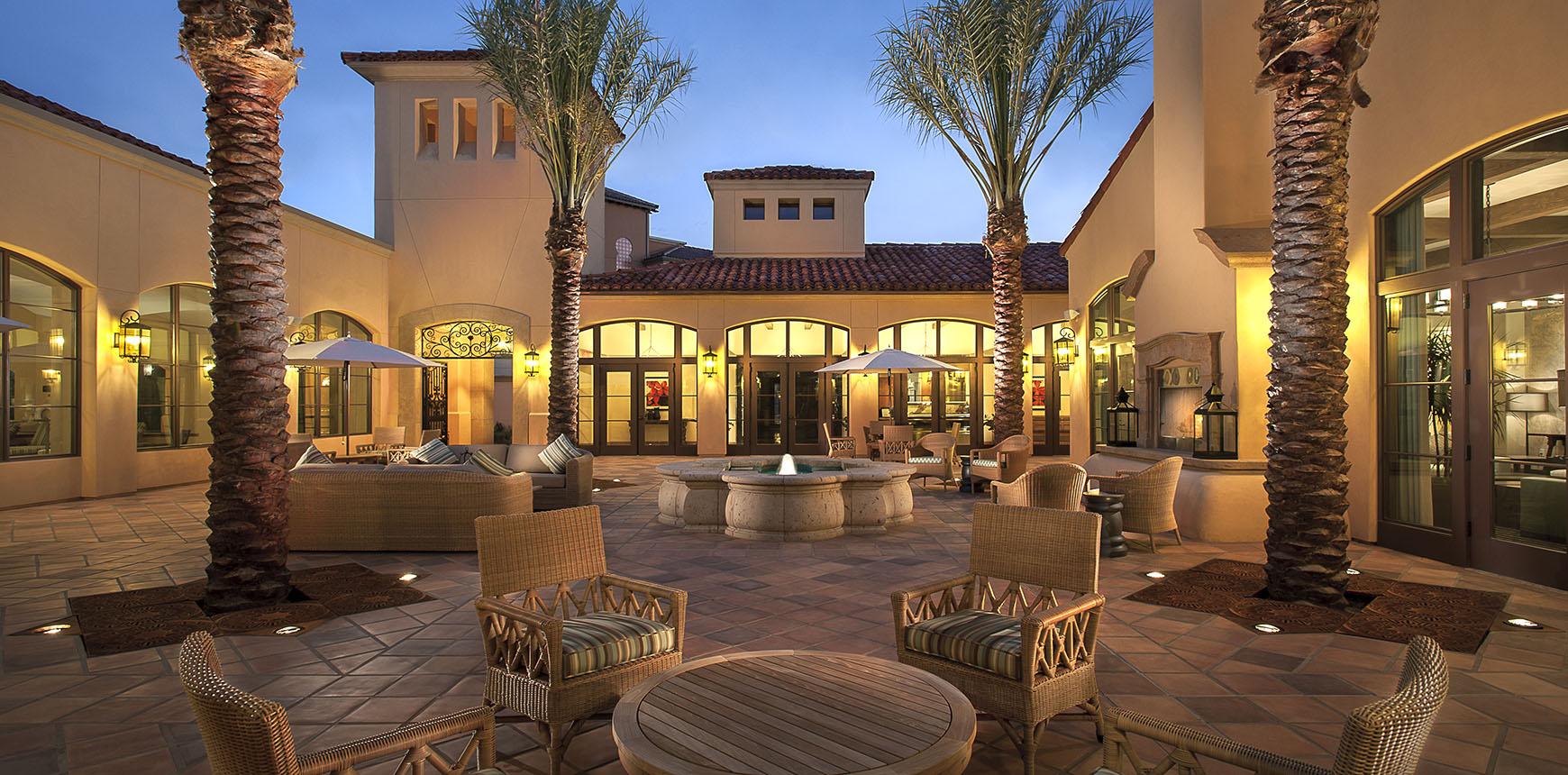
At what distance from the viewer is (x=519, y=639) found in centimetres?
330

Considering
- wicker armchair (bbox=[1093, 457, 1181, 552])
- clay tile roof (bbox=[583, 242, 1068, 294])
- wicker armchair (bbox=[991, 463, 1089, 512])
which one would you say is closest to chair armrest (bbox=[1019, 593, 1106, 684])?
wicker armchair (bbox=[991, 463, 1089, 512])

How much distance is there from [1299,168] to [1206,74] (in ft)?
11.4

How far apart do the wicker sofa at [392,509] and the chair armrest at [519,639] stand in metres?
4.34

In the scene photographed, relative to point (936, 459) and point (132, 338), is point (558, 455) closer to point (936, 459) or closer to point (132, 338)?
point (936, 459)

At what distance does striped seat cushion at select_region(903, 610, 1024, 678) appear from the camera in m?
3.23

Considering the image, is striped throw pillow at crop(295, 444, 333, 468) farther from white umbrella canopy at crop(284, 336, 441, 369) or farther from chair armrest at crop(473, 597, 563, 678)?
chair armrest at crop(473, 597, 563, 678)

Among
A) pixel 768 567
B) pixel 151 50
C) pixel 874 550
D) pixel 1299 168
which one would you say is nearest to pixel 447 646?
pixel 768 567

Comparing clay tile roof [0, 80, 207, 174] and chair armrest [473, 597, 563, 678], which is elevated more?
clay tile roof [0, 80, 207, 174]

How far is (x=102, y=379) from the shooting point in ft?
37.5

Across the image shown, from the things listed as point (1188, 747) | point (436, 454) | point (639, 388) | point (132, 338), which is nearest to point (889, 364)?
point (436, 454)

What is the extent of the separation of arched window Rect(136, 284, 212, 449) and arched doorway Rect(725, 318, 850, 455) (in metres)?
9.79

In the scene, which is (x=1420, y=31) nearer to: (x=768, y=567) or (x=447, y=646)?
(x=768, y=567)

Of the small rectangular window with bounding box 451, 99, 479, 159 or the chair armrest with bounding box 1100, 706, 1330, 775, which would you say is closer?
the chair armrest with bounding box 1100, 706, 1330, 775

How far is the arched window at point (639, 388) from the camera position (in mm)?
18578
